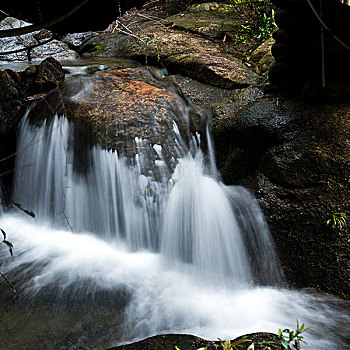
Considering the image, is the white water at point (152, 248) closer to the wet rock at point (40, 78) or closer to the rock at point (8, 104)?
the rock at point (8, 104)

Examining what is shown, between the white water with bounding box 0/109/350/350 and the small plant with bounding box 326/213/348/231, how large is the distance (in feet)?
2.27

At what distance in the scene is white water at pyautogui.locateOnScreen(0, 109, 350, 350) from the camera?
2799mm

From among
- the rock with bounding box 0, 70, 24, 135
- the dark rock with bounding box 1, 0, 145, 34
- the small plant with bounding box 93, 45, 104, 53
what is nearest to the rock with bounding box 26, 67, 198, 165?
the rock with bounding box 0, 70, 24, 135

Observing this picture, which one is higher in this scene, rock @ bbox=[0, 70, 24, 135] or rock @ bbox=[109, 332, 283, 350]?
rock @ bbox=[0, 70, 24, 135]

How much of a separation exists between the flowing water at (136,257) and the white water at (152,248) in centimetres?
1

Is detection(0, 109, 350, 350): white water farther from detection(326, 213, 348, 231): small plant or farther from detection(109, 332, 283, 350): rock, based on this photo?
detection(326, 213, 348, 231): small plant

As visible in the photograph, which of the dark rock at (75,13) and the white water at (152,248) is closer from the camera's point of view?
the white water at (152,248)

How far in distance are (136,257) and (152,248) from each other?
251mm

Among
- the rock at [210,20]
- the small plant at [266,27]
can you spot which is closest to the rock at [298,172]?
the small plant at [266,27]

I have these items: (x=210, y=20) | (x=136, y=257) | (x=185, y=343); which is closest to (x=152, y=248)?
(x=136, y=257)

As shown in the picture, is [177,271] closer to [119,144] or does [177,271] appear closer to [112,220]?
[112,220]

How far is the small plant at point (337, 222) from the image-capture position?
318cm

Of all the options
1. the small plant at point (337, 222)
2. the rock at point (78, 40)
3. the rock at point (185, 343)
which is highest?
the rock at point (78, 40)

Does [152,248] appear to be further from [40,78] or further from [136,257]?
[40,78]
